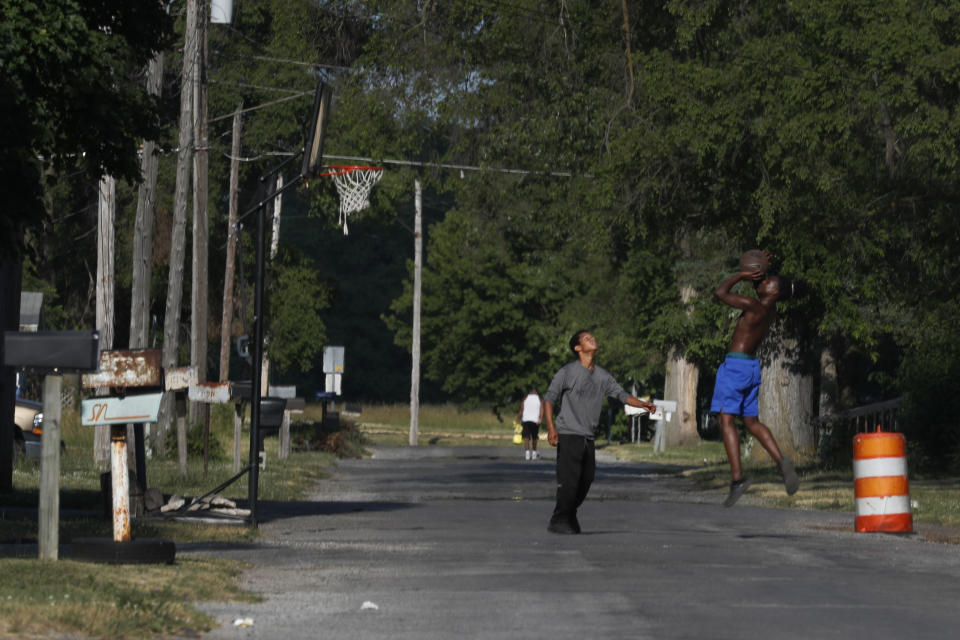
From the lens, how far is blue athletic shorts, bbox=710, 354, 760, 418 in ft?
49.1

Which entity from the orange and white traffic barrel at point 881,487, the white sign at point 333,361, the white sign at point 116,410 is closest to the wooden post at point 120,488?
the white sign at point 116,410

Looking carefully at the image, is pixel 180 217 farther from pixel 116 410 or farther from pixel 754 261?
pixel 116 410

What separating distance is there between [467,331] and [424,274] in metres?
5.30

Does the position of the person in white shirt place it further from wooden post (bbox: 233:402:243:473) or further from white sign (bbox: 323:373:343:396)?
wooden post (bbox: 233:402:243:473)

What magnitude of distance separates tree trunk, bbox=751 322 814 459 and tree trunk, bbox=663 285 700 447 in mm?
17698

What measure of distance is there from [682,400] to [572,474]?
134 ft

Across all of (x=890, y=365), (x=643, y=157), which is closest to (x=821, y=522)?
(x=643, y=157)

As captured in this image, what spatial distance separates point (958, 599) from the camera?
36.1 feet

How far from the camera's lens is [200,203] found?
35.8 metres

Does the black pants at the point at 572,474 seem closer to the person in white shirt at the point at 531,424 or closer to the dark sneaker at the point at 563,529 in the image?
the dark sneaker at the point at 563,529

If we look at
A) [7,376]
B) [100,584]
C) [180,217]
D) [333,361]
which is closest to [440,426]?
[333,361]

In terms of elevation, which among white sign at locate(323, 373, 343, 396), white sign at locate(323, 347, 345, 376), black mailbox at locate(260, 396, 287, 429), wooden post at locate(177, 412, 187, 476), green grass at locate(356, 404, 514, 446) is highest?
white sign at locate(323, 347, 345, 376)

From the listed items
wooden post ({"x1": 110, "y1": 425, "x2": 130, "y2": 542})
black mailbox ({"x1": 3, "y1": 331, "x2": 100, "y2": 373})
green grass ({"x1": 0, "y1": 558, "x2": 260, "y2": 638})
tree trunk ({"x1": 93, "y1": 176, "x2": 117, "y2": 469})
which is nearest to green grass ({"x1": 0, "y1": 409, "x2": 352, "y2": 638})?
green grass ({"x1": 0, "y1": 558, "x2": 260, "y2": 638})

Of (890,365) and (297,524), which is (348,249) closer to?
(890,365)
